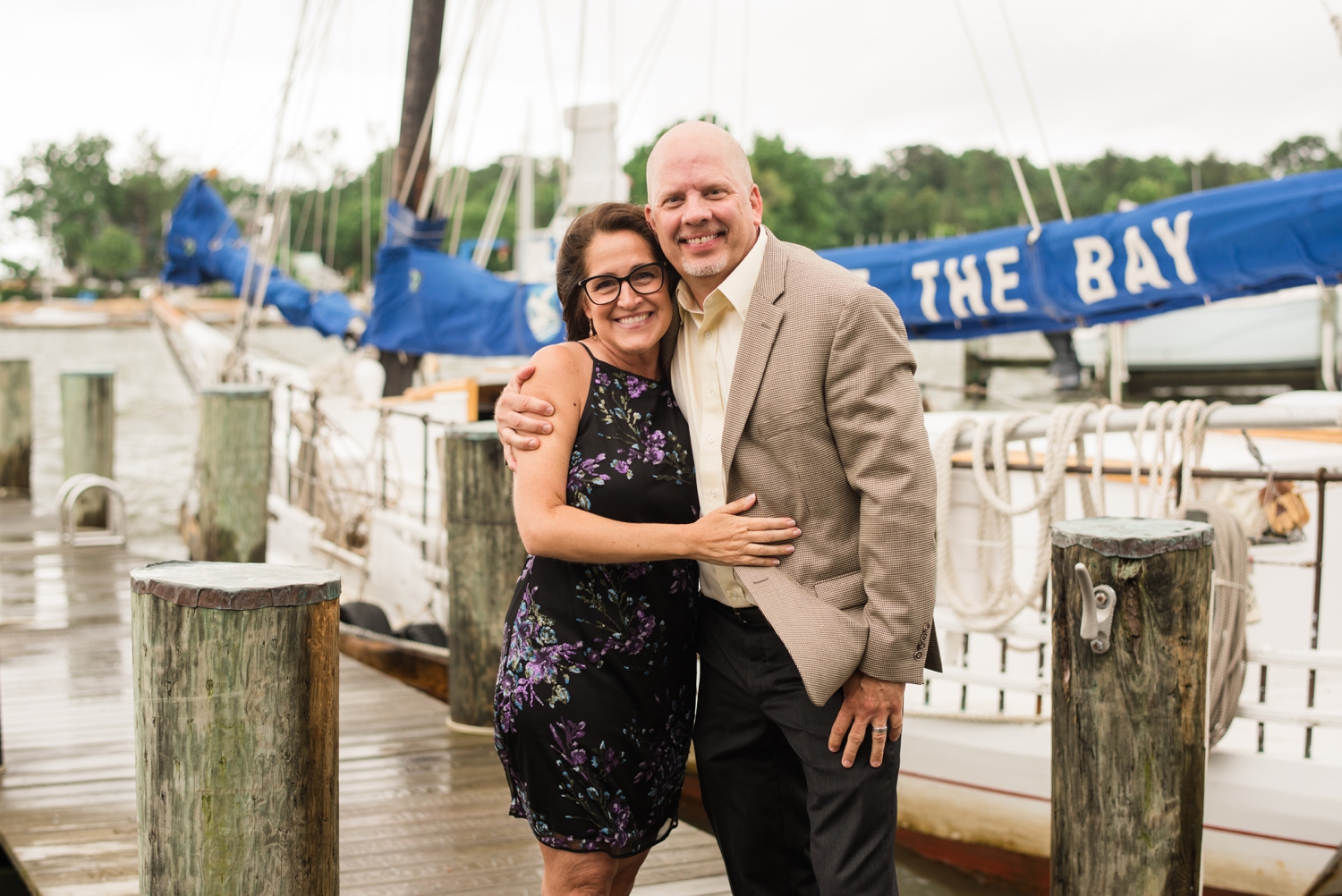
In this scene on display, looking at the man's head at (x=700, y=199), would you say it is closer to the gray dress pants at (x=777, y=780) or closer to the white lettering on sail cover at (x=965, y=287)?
the gray dress pants at (x=777, y=780)

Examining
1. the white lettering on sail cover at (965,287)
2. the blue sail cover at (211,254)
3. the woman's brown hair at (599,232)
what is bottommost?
the woman's brown hair at (599,232)

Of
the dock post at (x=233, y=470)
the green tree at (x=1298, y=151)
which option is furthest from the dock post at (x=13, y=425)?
the green tree at (x=1298, y=151)

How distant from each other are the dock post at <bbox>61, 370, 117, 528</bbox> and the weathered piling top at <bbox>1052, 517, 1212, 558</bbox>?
28.3 ft

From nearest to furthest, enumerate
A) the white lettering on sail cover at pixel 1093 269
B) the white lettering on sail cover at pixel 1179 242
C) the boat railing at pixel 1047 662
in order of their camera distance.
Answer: the boat railing at pixel 1047 662 → the white lettering on sail cover at pixel 1179 242 → the white lettering on sail cover at pixel 1093 269

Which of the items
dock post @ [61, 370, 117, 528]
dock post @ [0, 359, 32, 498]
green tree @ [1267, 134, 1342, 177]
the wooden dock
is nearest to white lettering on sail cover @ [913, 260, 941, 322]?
the wooden dock

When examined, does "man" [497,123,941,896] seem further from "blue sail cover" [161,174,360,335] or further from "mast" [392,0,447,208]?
"blue sail cover" [161,174,360,335]

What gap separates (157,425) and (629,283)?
2522 cm

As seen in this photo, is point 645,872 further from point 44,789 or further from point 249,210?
point 249,210

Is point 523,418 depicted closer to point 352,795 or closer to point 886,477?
point 886,477

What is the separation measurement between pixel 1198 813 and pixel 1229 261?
2.78m

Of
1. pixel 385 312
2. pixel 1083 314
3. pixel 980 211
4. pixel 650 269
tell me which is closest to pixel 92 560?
pixel 385 312

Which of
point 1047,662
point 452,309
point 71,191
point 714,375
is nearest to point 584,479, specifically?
point 714,375

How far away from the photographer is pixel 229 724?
207 centimetres

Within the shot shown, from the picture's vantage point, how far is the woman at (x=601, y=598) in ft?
6.70
